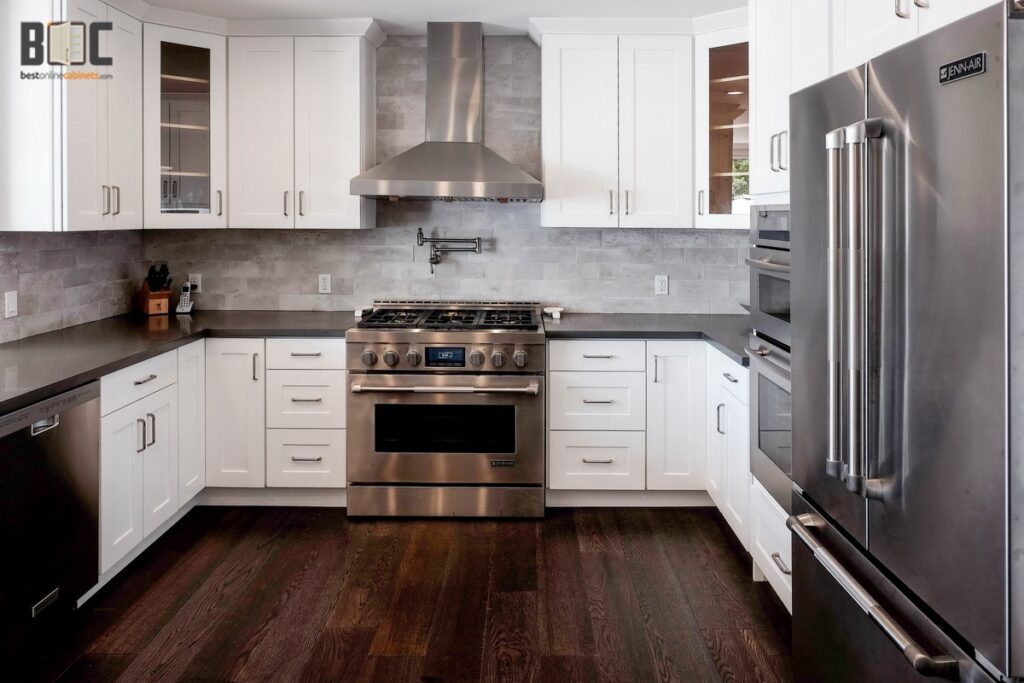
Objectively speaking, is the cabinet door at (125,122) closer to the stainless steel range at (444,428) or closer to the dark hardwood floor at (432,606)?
the stainless steel range at (444,428)

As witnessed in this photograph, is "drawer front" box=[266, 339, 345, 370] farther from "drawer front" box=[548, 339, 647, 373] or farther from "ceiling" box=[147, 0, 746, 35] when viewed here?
"ceiling" box=[147, 0, 746, 35]

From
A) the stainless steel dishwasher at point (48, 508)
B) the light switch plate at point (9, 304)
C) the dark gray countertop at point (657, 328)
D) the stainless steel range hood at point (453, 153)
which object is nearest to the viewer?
the stainless steel dishwasher at point (48, 508)

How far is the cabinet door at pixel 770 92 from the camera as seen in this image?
7.91ft

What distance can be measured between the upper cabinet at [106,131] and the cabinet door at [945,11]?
286 cm

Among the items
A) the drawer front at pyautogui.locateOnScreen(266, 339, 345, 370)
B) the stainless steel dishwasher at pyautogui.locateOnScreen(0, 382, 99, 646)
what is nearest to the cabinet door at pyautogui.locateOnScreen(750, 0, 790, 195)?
the drawer front at pyautogui.locateOnScreen(266, 339, 345, 370)

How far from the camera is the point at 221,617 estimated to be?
272 centimetres

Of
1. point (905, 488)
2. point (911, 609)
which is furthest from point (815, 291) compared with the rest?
point (911, 609)

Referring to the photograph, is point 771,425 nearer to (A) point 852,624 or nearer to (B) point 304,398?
(A) point 852,624

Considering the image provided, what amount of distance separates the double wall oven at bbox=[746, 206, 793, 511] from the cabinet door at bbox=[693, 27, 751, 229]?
1.09 meters

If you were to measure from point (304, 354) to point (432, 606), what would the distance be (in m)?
1.41

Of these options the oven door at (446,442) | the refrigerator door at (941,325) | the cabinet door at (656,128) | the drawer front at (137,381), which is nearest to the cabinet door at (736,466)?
the oven door at (446,442)

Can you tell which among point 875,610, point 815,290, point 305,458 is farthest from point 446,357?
point 875,610

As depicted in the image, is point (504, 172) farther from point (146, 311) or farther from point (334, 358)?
point (146, 311)

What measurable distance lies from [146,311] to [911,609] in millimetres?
3843
